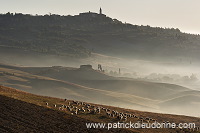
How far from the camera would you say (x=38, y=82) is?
10575 cm

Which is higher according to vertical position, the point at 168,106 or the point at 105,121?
the point at 105,121

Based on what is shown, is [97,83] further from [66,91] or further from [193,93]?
[193,93]

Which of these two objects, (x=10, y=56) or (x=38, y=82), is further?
(x=10, y=56)

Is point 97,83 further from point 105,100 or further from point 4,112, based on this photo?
point 4,112

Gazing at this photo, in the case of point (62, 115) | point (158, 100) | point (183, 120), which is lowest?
point (158, 100)

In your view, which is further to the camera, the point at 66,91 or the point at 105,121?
the point at 66,91

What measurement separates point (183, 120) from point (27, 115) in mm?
22093

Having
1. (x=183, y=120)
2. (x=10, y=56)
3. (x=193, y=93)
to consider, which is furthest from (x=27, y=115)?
(x=10, y=56)

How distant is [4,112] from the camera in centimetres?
2770

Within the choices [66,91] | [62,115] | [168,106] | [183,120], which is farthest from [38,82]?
[62,115]

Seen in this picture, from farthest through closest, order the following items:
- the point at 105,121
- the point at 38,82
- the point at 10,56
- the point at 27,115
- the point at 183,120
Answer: the point at 10,56
the point at 38,82
the point at 183,120
the point at 105,121
the point at 27,115

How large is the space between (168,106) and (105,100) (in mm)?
19571

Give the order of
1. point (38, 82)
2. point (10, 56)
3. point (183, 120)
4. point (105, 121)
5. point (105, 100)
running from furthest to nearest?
point (10, 56) < point (38, 82) < point (105, 100) < point (183, 120) < point (105, 121)

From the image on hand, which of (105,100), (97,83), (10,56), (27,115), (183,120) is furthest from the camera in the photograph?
(10,56)
